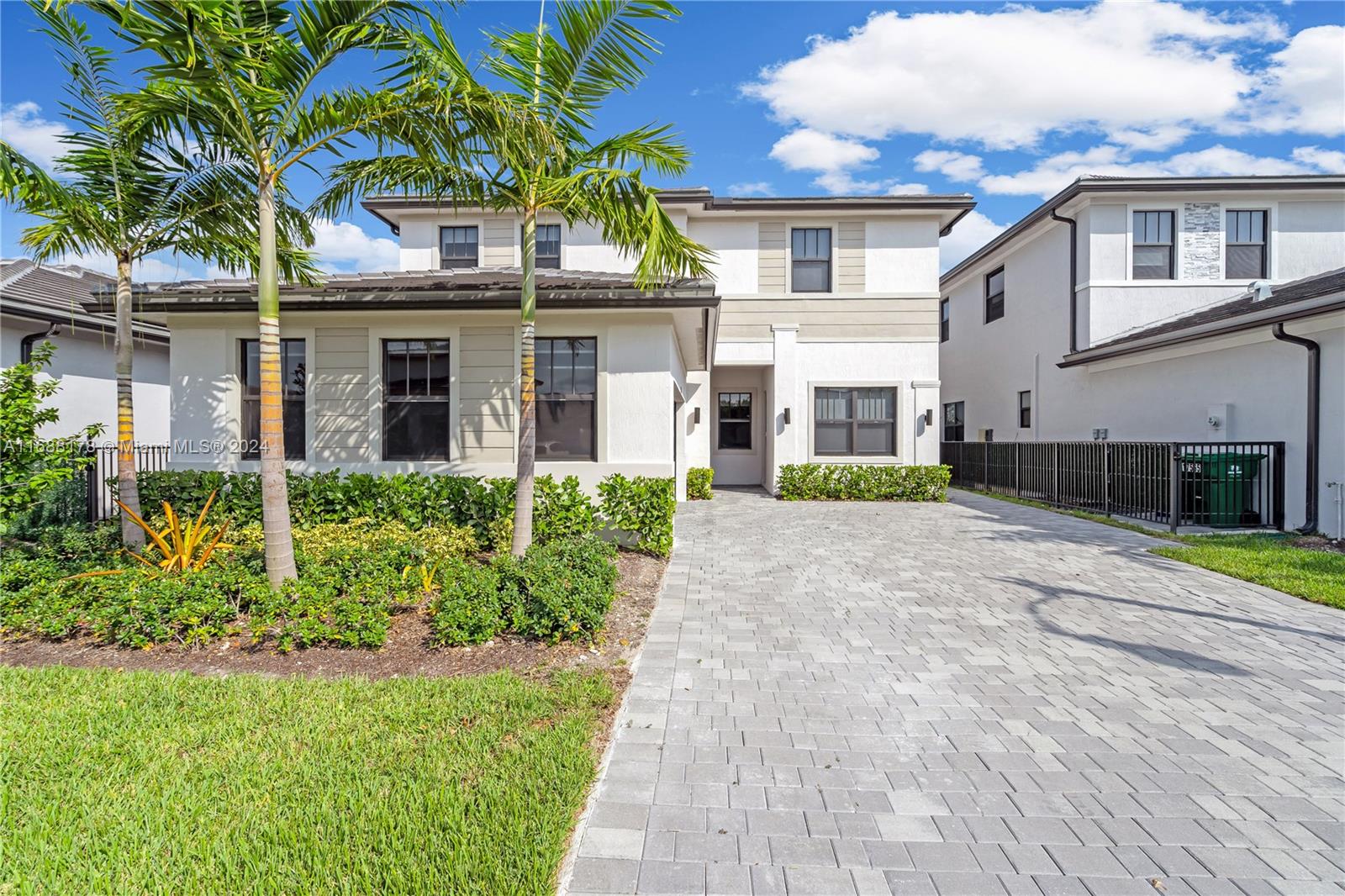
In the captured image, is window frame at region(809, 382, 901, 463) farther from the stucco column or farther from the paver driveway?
the paver driveway

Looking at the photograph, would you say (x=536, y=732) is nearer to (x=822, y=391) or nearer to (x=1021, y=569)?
(x=1021, y=569)

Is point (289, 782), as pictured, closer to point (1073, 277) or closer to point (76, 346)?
point (76, 346)

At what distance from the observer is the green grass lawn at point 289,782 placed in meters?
2.25

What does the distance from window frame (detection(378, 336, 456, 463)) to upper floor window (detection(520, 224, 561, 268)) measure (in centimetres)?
622

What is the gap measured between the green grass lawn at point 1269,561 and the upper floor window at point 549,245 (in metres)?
13.0

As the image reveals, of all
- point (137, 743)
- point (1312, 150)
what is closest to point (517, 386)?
point (137, 743)

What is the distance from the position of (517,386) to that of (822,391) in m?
8.90

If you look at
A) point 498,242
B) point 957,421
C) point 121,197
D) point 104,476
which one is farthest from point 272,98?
point 957,421

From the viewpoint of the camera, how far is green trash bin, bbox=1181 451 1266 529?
9.75m

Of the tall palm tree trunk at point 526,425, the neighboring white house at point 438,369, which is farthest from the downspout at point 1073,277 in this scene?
the tall palm tree trunk at point 526,425

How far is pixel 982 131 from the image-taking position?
1062cm

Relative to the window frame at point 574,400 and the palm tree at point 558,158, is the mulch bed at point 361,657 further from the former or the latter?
the window frame at point 574,400

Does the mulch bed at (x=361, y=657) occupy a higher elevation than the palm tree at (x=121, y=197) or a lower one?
lower

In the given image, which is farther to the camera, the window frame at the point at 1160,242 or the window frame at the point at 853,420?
the window frame at the point at 853,420
